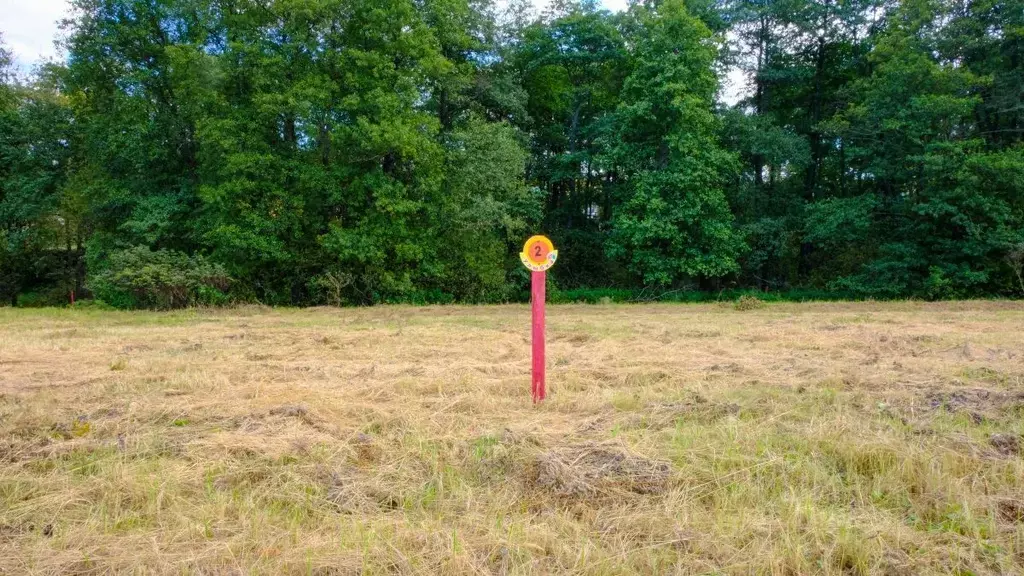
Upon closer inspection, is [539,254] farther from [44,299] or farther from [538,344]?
[44,299]

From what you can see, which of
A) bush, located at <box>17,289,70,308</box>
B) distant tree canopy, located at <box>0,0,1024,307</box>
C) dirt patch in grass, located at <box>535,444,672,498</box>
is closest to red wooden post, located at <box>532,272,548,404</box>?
dirt patch in grass, located at <box>535,444,672,498</box>

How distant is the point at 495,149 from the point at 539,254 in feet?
47.6

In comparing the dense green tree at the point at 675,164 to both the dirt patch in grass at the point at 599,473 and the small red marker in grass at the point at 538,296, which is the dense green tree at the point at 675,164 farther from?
the dirt patch in grass at the point at 599,473

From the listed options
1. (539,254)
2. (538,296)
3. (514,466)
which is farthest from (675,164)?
(514,466)

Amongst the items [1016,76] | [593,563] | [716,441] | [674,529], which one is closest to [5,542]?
[593,563]

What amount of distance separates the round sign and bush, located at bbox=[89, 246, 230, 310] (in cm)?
1348

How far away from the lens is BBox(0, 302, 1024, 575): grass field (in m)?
2.64

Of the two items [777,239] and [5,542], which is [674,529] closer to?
[5,542]

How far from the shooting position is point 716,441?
12.9ft

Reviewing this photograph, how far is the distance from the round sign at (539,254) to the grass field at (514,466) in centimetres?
Answer: 117

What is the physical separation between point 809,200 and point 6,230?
33209 mm

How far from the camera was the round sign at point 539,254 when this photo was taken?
17.2 feet

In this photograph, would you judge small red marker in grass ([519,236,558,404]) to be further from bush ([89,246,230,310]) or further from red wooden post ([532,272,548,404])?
bush ([89,246,230,310])

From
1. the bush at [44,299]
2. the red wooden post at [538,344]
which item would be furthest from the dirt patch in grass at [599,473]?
the bush at [44,299]
